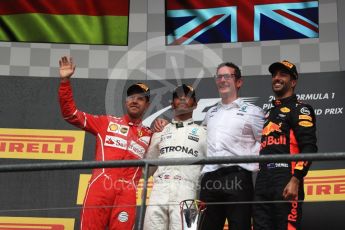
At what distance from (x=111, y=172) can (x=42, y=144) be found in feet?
5.58

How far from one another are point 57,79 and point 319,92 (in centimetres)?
202

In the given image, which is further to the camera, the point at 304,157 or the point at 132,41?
the point at 132,41

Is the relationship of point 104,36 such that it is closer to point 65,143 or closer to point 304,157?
point 65,143

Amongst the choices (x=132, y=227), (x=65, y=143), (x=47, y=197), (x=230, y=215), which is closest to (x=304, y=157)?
(x=230, y=215)

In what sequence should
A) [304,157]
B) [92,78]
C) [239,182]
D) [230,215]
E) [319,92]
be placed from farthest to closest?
[92,78]
[319,92]
[239,182]
[230,215]
[304,157]

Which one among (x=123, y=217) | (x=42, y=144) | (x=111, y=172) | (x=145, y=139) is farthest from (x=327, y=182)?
(x=42, y=144)

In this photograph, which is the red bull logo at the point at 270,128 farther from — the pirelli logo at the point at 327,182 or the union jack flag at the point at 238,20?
the union jack flag at the point at 238,20

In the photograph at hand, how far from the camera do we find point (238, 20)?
5848mm

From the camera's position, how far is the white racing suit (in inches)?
137

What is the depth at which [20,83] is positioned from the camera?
226 inches

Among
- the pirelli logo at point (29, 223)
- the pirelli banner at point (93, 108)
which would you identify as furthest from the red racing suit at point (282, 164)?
the pirelli banner at point (93, 108)

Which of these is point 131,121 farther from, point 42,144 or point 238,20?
point 238,20

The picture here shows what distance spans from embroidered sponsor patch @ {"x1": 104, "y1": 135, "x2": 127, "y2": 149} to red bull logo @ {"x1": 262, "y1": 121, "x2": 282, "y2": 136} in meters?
0.84

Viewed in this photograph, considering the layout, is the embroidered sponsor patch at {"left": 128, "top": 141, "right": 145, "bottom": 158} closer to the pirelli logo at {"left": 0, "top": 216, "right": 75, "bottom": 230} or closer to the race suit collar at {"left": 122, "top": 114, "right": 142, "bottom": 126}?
the race suit collar at {"left": 122, "top": 114, "right": 142, "bottom": 126}
